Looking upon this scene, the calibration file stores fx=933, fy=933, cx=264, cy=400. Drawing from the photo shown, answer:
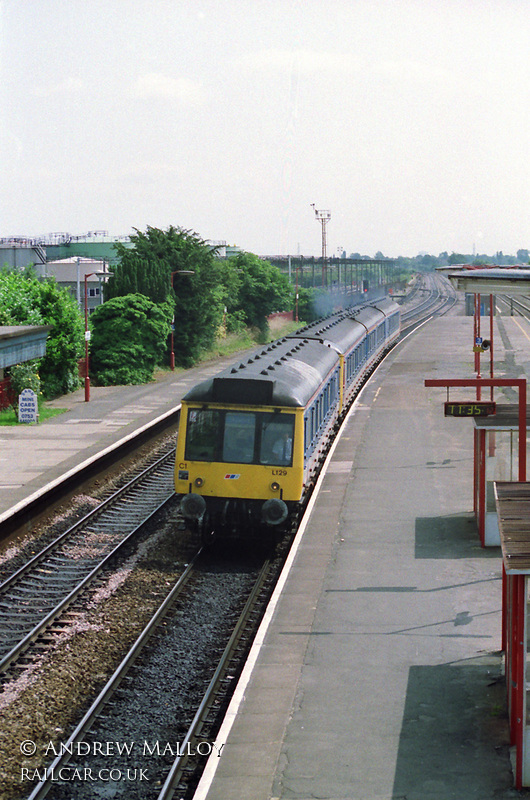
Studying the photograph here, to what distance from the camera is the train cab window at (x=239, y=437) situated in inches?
708

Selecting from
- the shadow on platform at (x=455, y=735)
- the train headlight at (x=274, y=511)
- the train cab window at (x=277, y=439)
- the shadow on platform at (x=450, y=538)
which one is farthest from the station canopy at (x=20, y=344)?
the shadow on platform at (x=455, y=735)

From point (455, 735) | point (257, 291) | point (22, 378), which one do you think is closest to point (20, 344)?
point (22, 378)

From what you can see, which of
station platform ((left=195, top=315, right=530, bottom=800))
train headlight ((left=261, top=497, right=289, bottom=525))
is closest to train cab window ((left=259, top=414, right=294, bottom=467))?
train headlight ((left=261, top=497, right=289, bottom=525))

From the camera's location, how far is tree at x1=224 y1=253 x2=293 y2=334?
76.1m

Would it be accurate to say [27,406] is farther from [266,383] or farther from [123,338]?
[266,383]

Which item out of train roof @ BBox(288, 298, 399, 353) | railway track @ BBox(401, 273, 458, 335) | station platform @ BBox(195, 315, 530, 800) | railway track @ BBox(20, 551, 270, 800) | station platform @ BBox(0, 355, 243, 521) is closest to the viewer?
station platform @ BBox(195, 315, 530, 800)

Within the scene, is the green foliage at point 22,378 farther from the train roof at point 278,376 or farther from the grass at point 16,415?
the train roof at point 278,376

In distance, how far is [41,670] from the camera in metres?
13.5

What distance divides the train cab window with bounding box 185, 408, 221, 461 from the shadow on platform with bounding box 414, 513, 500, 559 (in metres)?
4.52

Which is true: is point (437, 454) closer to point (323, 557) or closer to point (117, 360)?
point (323, 557)

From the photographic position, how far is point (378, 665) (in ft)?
42.4

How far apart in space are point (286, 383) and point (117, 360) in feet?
99.3

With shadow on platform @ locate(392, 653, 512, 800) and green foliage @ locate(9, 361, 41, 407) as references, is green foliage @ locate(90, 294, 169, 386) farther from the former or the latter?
shadow on platform @ locate(392, 653, 512, 800)

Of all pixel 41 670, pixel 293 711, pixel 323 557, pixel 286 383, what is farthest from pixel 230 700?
pixel 286 383
